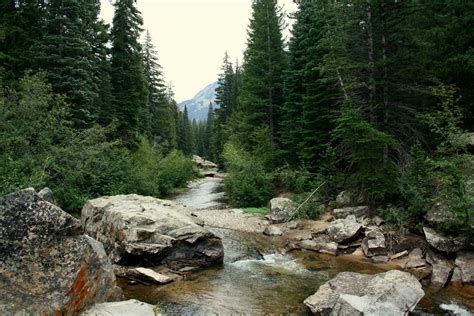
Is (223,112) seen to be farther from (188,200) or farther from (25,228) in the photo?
(25,228)

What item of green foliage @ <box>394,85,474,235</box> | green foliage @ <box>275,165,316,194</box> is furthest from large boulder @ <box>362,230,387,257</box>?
green foliage @ <box>275,165,316,194</box>

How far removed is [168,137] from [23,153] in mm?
36961

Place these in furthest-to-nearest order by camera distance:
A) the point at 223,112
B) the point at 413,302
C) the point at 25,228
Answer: the point at 223,112 → the point at 413,302 → the point at 25,228

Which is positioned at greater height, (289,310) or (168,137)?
(168,137)

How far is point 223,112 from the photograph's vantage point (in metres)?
56.2

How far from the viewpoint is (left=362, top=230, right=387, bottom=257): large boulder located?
1238 centimetres

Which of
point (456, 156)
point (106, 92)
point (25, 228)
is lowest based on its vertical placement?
point (25, 228)

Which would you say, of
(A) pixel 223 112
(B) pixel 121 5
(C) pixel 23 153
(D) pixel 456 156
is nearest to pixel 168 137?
(A) pixel 223 112

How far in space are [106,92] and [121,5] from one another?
26.4ft

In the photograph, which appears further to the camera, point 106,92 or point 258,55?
point 258,55

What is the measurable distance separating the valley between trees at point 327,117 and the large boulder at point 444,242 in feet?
0.33

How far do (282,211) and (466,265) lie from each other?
9.31m

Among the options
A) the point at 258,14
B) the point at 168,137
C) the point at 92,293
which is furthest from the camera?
the point at 168,137

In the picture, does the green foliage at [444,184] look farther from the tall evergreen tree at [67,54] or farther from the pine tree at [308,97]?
the tall evergreen tree at [67,54]
